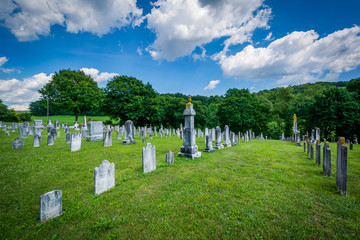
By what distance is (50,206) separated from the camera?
2.87 meters

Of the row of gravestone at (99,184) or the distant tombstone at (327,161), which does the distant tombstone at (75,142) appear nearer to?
the row of gravestone at (99,184)

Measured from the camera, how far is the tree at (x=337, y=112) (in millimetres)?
20906

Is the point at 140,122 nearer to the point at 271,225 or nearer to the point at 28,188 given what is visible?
the point at 28,188

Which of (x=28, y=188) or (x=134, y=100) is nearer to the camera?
(x=28, y=188)

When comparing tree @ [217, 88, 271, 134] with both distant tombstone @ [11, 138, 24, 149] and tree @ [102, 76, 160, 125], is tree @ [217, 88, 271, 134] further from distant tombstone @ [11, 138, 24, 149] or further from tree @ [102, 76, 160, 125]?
distant tombstone @ [11, 138, 24, 149]

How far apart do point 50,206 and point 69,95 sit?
1260 inches

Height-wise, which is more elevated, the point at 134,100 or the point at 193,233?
the point at 134,100

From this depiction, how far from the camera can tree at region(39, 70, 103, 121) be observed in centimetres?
2739

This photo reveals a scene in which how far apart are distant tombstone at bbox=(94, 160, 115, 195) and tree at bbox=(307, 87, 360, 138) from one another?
30.8 metres

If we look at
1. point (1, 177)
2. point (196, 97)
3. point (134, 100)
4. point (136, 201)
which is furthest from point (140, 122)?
point (196, 97)

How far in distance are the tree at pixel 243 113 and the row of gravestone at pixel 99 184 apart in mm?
21817

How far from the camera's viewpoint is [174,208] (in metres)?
3.18

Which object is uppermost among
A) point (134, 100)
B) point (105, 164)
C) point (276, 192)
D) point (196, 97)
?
point (196, 97)

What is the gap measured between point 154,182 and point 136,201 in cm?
113
